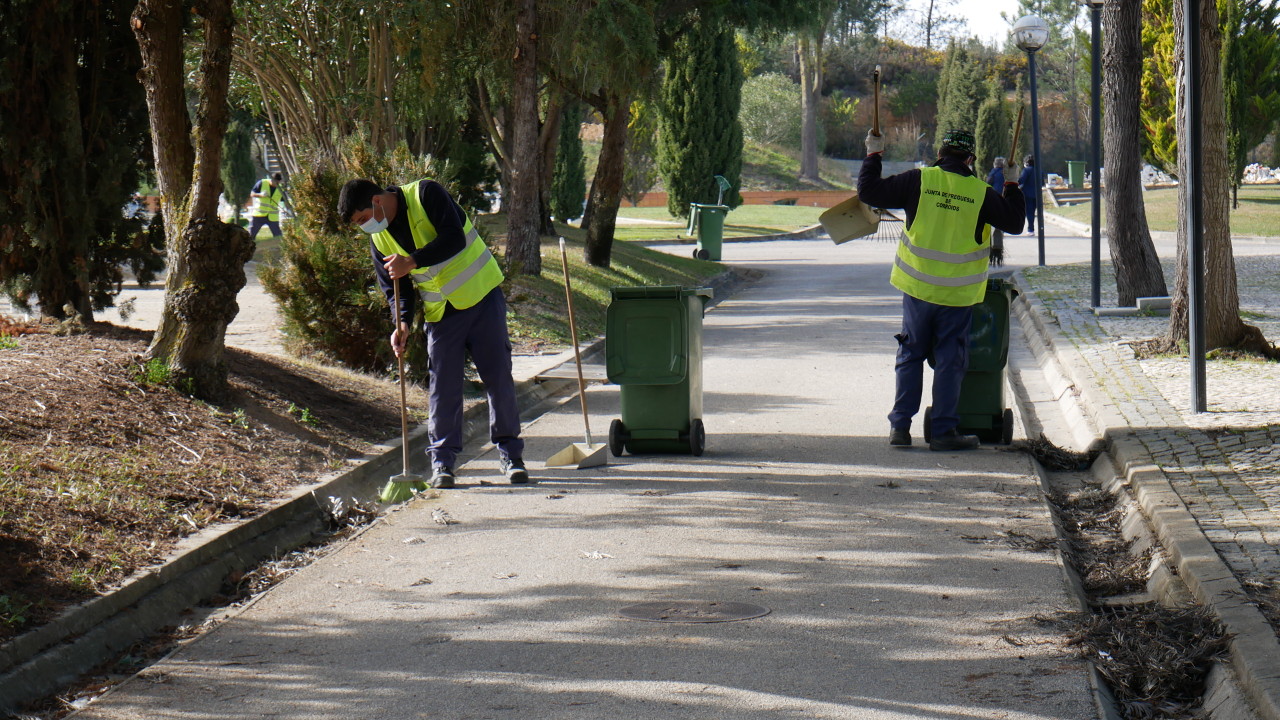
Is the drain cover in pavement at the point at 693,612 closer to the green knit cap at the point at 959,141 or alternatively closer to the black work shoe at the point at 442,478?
the black work shoe at the point at 442,478

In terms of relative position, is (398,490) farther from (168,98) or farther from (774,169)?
(774,169)

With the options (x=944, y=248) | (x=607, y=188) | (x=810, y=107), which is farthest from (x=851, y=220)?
(x=810, y=107)

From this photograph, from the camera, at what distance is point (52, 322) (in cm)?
914

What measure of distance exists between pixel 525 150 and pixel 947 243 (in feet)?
33.2

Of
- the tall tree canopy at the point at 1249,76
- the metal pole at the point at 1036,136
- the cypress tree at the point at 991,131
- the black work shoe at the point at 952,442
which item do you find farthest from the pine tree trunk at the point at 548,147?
the cypress tree at the point at 991,131

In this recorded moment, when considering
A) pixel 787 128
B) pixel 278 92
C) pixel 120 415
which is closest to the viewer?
pixel 120 415

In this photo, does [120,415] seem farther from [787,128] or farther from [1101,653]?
Answer: [787,128]

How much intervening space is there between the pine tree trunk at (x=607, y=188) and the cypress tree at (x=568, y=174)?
41.8 ft

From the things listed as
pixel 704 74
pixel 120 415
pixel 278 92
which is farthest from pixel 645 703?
pixel 704 74

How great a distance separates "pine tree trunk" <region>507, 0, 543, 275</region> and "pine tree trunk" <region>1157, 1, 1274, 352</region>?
8.65 m

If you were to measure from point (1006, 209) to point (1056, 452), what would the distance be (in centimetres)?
158

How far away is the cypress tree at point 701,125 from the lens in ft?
115

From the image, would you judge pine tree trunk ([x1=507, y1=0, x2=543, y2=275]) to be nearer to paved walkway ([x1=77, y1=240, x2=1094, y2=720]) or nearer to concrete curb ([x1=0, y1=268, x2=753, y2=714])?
paved walkway ([x1=77, y1=240, x2=1094, y2=720])

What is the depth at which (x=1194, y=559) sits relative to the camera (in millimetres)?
5551
